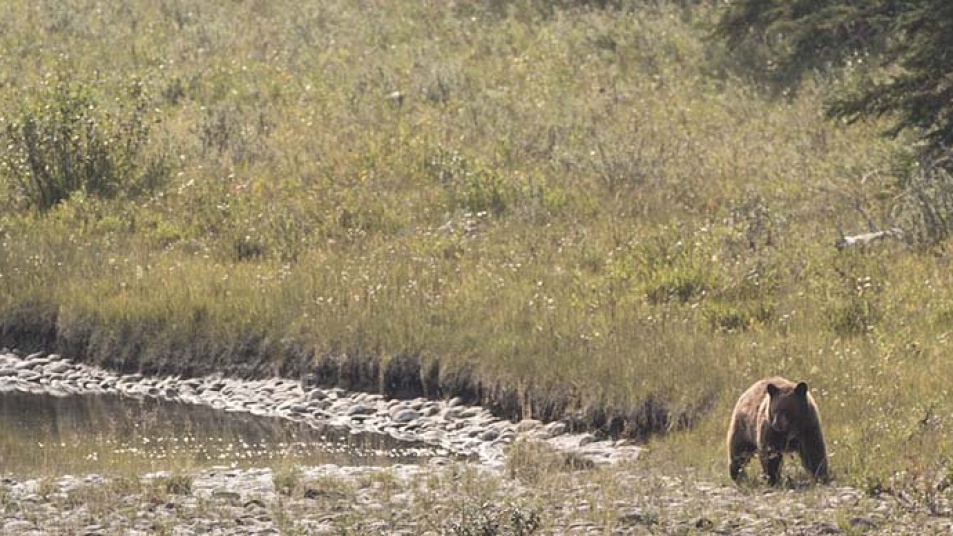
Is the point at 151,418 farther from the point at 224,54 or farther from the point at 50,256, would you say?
the point at 224,54

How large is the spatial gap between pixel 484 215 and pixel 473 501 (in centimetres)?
1162

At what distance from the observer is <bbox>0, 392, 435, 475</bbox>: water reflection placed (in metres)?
16.4

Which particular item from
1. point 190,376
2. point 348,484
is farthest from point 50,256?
point 348,484

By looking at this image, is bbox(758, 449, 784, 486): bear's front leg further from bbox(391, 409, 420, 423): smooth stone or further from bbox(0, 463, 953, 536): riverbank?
bbox(391, 409, 420, 423): smooth stone

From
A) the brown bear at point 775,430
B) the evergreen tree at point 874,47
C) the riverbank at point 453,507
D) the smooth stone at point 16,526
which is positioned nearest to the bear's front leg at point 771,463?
the brown bear at point 775,430

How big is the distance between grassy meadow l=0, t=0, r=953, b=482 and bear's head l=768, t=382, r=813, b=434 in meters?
0.91

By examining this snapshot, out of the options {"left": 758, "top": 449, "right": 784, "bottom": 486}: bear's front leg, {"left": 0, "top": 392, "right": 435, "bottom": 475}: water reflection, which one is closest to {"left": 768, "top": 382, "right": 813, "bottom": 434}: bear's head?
{"left": 758, "top": 449, "right": 784, "bottom": 486}: bear's front leg

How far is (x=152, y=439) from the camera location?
17.8m

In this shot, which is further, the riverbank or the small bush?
the small bush

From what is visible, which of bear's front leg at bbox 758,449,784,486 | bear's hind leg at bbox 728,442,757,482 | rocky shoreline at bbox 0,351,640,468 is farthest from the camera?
rocky shoreline at bbox 0,351,640,468

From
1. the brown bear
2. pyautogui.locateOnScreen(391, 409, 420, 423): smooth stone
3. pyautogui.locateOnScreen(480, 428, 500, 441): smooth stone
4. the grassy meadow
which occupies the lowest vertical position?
pyautogui.locateOnScreen(480, 428, 500, 441): smooth stone

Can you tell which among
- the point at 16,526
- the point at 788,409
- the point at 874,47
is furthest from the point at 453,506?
the point at 874,47

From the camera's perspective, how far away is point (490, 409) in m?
17.9

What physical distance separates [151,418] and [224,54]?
55.6 feet
